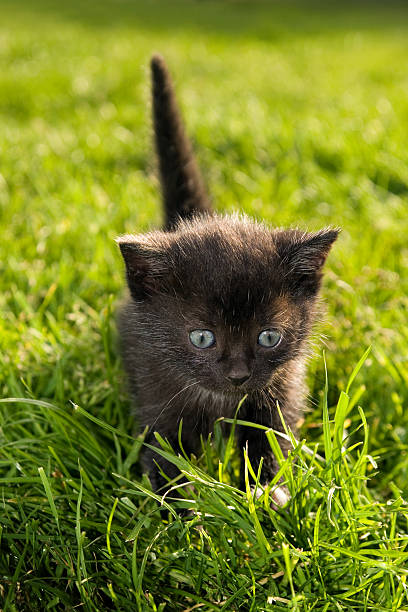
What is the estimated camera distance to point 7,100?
696 centimetres

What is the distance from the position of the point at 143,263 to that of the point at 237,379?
51 centimetres

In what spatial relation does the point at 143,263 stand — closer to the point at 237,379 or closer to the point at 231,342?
the point at 231,342

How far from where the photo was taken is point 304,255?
210cm

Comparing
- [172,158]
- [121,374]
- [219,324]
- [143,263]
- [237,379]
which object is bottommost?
[121,374]

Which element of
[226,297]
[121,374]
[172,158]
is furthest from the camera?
[172,158]

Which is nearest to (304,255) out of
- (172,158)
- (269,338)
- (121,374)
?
(269,338)

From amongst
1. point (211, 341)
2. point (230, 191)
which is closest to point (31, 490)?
point (211, 341)

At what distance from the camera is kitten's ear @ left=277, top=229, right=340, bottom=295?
2.09 metres

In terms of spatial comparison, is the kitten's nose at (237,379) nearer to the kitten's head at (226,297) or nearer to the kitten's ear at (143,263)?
the kitten's head at (226,297)

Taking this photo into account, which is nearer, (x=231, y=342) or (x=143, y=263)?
(x=231, y=342)

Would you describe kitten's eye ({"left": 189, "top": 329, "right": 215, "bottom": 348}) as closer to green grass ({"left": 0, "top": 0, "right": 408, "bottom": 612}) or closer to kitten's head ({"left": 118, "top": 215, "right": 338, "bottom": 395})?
kitten's head ({"left": 118, "top": 215, "right": 338, "bottom": 395})

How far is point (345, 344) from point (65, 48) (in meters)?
8.54

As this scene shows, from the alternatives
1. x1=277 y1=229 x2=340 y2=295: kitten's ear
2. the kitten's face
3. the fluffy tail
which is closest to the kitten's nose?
the kitten's face

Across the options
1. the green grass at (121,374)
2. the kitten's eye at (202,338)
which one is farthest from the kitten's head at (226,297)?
the green grass at (121,374)
